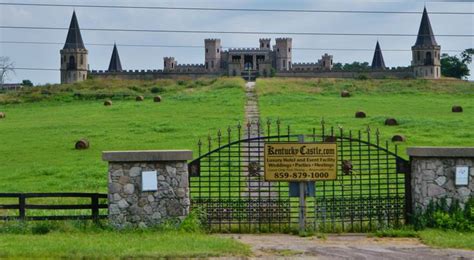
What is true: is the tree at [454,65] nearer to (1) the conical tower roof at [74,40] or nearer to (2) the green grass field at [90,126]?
(1) the conical tower roof at [74,40]

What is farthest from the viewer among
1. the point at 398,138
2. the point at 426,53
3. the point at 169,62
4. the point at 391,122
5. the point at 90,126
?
the point at 169,62

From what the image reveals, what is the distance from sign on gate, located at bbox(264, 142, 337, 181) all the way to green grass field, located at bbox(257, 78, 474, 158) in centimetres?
1124

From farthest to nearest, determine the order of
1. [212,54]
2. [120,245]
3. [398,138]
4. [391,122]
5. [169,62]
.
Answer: [169,62], [212,54], [391,122], [398,138], [120,245]

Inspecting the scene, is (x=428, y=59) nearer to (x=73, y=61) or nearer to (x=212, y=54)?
(x=212, y=54)

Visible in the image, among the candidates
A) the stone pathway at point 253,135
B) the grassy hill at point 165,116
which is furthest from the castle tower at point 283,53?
the stone pathway at point 253,135

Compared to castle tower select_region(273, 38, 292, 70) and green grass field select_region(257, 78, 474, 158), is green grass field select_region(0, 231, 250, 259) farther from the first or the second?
castle tower select_region(273, 38, 292, 70)

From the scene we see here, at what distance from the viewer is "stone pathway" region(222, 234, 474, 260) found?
40.1 ft

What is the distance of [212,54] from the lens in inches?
5984

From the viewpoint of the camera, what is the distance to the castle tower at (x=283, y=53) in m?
151

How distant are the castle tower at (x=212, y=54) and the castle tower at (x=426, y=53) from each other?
41.5m

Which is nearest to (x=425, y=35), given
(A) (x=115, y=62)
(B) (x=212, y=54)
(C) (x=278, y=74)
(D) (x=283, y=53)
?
(C) (x=278, y=74)

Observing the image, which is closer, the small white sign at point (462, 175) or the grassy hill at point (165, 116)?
the small white sign at point (462, 175)

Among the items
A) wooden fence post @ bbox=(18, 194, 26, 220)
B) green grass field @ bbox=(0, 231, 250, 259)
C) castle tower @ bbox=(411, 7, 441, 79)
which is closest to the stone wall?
green grass field @ bbox=(0, 231, 250, 259)

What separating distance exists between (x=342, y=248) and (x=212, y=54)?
140 meters
